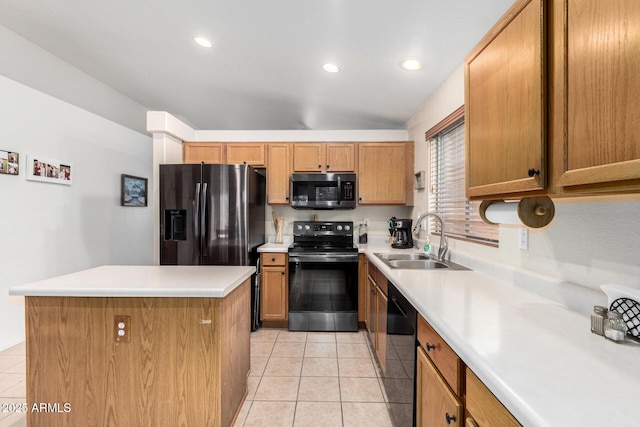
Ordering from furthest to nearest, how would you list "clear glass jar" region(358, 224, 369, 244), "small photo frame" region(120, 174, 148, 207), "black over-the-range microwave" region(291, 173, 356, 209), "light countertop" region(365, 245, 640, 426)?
"small photo frame" region(120, 174, 148, 207), "clear glass jar" region(358, 224, 369, 244), "black over-the-range microwave" region(291, 173, 356, 209), "light countertop" region(365, 245, 640, 426)

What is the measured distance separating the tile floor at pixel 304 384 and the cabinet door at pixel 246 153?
2.00 metres

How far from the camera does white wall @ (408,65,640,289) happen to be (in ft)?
3.14

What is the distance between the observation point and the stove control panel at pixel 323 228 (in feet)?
11.3

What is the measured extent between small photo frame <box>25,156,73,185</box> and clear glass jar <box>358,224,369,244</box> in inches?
133

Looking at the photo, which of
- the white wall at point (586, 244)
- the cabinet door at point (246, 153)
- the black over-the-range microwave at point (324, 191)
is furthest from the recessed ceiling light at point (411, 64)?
the cabinet door at point (246, 153)

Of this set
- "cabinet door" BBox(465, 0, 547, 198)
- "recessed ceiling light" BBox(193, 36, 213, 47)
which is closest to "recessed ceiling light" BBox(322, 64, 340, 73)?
"recessed ceiling light" BBox(193, 36, 213, 47)

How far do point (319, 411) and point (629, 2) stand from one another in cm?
226

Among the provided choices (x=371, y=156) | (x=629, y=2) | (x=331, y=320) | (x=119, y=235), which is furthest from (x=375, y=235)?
(x=119, y=235)

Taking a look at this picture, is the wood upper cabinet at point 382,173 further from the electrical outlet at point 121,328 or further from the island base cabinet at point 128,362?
the electrical outlet at point 121,328

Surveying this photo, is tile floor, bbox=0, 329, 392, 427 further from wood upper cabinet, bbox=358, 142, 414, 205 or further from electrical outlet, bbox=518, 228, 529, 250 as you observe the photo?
wood upper cabinet, bbox=358, 142, 414, 205

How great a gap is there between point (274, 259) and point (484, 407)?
2.53 m

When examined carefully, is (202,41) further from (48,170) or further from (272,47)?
(48,170)

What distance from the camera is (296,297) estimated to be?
3021 mm

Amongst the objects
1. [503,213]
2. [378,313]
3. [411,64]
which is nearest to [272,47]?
[411,64]
